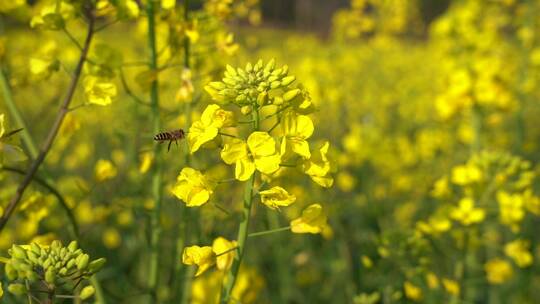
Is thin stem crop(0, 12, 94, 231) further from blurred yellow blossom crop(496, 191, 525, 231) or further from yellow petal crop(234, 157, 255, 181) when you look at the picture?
blurred yellow blossom crop(496, 191, 525, 231)

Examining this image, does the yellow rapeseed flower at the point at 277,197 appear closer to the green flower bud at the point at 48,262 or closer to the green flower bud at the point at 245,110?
the green flower bud at the point at 245,110

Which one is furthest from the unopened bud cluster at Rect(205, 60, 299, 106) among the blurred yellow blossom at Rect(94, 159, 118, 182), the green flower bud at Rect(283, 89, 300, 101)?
the blurred yellow blossom at Rect(94, 159, 118, 182)

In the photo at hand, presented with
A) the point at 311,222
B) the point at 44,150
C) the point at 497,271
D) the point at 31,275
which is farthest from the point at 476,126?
the point at 31,275

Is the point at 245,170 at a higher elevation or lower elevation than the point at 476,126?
higher

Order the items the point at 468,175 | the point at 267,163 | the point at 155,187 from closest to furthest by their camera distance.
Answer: the point at 267,163 < the point at 155,187 < the point at 468,175

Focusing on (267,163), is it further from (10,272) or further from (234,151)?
(10,272)

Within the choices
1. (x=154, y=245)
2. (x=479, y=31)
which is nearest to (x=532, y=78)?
(x=479, y=31)

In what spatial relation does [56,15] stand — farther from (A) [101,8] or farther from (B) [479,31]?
(B) [479,31]

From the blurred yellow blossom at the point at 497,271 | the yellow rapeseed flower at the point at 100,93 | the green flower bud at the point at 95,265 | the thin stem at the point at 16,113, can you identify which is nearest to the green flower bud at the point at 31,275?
the green flower bud at the point at 95,265
